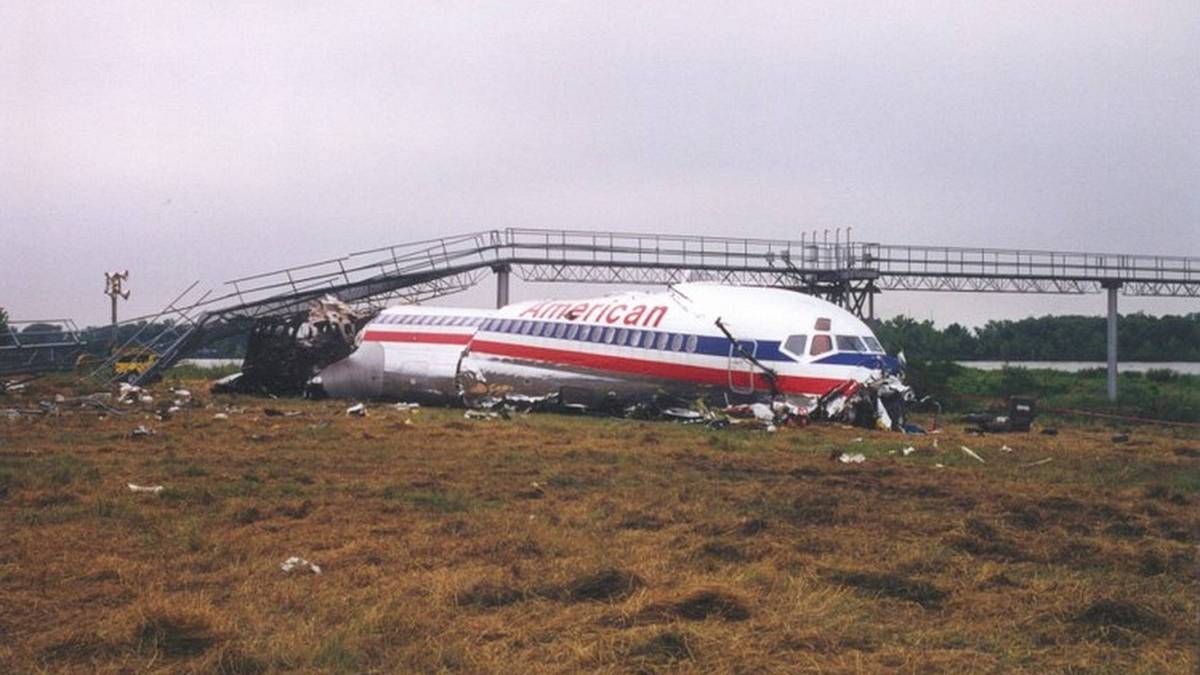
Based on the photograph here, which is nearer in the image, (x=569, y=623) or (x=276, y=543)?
(x=569, y=623)

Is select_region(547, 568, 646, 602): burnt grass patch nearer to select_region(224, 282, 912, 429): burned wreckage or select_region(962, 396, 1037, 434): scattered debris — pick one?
select_region(224, 282, 912, 429): burned wreckage

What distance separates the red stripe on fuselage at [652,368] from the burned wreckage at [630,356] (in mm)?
28

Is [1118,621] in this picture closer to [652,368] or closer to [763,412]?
[763,412]

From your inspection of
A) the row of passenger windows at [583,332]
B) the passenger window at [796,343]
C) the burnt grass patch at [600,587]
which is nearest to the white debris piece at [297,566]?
the burnt grass patch at [600,587]

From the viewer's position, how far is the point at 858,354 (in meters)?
26.7

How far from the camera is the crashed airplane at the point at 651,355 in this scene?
26656 mm

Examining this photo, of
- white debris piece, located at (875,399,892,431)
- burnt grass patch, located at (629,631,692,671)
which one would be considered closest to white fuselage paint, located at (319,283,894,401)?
white debris piece, located at (875,399,892,431)

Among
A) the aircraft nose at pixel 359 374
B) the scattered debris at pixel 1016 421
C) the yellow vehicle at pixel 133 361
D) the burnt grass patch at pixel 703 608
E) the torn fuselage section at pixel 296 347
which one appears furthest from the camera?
the yellow vehicle at pixel 133 361

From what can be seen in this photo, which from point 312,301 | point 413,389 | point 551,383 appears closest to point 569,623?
point 551,383

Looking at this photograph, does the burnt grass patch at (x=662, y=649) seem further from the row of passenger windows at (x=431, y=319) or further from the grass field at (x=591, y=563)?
the row of passenger windows at (x=431, y=319)

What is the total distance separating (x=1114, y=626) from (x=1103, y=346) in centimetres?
8063

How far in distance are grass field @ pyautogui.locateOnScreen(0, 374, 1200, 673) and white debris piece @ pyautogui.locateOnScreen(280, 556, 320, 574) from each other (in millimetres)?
99

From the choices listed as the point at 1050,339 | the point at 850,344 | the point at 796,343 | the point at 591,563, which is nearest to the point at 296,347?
the point at 796,343

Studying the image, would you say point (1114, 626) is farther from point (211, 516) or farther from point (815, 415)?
point (815, 415)
